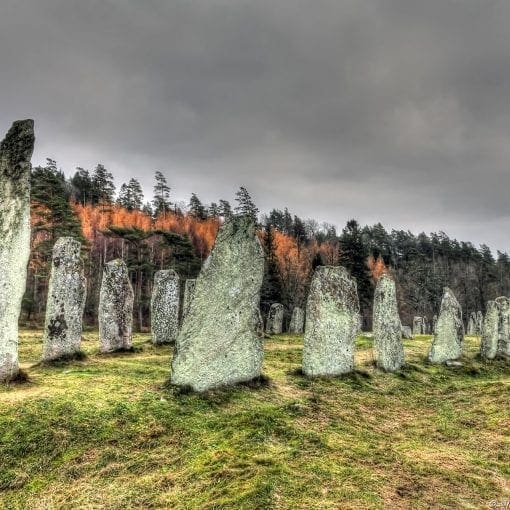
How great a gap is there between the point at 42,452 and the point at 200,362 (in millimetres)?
3624

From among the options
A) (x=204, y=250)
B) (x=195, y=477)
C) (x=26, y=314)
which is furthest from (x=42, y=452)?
(x=204, y=250)

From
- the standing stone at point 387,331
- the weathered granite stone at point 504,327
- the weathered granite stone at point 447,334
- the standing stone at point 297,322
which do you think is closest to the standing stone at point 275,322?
the standing stone at point 297,322

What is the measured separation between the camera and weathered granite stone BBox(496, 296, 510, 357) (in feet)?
66.3

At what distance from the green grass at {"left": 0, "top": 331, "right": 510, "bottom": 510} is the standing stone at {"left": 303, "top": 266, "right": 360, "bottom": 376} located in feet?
5.07

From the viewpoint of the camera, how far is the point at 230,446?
6465mm

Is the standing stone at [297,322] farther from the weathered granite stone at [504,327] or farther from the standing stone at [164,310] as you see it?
the standing stone at [164,310]

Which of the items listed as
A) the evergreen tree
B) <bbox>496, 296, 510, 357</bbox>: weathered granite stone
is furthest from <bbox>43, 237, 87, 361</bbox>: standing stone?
the evergreen tree

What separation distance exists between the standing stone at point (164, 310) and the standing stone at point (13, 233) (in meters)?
10.0

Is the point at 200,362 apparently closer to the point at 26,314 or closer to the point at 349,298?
the point at 349,298

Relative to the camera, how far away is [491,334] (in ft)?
63.8

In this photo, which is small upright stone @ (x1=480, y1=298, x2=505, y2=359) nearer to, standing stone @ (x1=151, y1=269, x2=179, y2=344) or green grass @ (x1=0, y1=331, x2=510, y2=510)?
green grass @ (x1=0, y1=331, x2=510, y2=510)

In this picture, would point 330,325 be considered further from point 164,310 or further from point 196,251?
point 196,251

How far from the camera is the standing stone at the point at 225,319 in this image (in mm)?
9195

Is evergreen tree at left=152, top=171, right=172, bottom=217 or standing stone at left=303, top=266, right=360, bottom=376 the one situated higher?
evergreen tree at left=152, top=171, right=172, bottom=217
